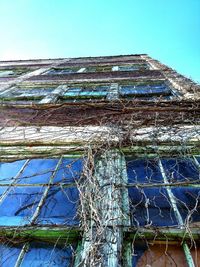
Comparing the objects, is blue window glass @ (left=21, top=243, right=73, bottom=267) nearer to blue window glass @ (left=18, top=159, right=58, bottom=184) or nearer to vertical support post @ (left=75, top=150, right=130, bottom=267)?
vertical support post @ (left=75, top=150, right=130, bottom=267)

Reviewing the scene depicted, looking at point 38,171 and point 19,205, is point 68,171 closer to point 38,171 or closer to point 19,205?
point 38,171

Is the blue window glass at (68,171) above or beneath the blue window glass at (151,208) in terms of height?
above

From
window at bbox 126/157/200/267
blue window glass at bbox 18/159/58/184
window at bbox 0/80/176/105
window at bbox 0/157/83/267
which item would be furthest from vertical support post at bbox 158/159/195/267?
window at bbox 0/80/176/105

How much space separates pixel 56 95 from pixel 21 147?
344 centimetres

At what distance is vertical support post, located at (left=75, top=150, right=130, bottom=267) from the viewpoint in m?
1.91

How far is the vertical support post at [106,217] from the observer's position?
191 centimetres

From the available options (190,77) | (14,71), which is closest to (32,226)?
(190,77)

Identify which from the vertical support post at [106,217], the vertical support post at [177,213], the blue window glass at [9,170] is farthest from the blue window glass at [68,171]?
the vertical support post at [177,213]

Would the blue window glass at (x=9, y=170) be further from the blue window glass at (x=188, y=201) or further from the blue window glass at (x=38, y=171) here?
the blue window glass at (x=188, y=201)

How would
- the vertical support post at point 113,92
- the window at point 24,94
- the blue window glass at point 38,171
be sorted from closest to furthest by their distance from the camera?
the blue window glass at point 38,171
the vertical support post at point 113,92
the window at point 24,94

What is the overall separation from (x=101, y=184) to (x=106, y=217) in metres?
0.51

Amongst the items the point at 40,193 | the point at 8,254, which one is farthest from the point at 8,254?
the point at 40,193

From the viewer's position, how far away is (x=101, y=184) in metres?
2.71

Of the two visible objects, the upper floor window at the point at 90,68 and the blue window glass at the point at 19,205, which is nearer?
the blue window glass at the point at 19,205
